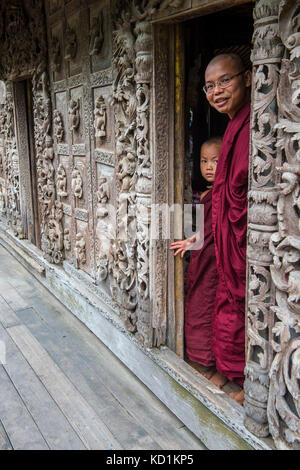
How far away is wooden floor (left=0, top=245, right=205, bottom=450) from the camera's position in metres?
2.55

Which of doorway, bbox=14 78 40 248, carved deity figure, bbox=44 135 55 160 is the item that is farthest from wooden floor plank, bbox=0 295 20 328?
carved deity figure, bbox=44 135 55 160

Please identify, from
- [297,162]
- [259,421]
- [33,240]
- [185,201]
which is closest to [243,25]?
[185,201]

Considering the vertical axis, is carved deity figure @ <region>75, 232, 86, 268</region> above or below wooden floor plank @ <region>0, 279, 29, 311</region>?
above

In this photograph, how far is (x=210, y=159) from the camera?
2.76m

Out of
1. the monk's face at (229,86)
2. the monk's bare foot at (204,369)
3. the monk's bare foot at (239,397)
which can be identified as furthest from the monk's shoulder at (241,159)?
the monk's bare foot at (204,369)

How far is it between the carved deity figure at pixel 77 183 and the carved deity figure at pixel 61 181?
0.34 m

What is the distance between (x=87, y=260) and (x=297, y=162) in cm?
278

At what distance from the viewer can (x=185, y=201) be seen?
294cm

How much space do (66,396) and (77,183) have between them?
74.4 inches

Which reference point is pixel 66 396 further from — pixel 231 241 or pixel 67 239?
pixel 67 239

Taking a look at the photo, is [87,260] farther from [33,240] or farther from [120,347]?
[33,240]

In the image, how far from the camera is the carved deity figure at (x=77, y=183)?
3.95 meters

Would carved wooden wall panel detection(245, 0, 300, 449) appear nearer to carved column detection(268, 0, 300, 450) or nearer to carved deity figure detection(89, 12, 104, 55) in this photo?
carved column detection(268, 0, 300, 450)

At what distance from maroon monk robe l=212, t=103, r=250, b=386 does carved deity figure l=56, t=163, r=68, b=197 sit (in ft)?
7.43
